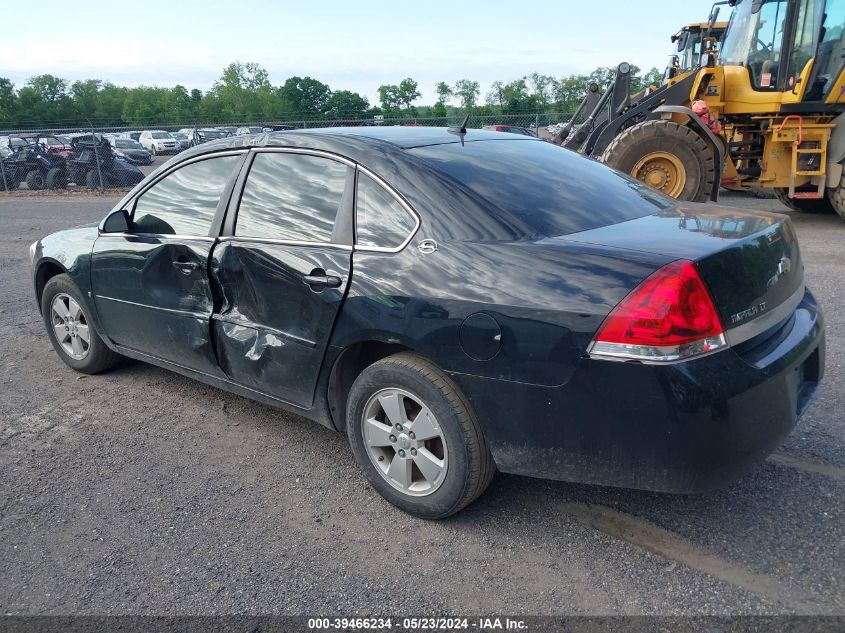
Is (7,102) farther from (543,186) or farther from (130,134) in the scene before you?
(543,186)

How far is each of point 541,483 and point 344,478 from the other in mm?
959

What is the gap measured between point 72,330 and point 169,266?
147 cm

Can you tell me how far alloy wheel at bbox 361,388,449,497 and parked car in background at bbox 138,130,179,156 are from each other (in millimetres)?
28030

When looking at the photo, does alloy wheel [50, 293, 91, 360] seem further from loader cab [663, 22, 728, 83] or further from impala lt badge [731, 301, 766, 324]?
loader cab [663, 22, 728, 83]

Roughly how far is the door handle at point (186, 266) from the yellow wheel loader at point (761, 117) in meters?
7.67

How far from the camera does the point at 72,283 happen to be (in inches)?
178

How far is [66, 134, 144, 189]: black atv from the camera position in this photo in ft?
65.2

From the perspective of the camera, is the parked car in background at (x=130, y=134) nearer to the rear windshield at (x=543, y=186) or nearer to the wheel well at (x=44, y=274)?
the wheel well at (x=44, y=274)

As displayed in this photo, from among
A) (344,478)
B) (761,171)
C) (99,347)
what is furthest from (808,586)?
(761,171)

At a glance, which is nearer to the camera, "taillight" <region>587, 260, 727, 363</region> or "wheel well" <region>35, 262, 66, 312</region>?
"taillight" <region>587, 260, 727, 363</region>

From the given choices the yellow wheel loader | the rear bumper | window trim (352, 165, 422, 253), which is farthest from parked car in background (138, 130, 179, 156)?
the rear bumper

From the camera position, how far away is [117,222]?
13.2 feet

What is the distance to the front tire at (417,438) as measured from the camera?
2.69 m

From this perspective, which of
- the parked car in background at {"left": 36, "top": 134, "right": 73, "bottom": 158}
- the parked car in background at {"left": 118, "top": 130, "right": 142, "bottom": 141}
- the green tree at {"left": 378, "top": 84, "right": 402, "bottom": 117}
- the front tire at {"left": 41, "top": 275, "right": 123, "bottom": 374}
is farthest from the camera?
the green tree at {"left": 378, "top": 84, "right": 402, "bottom": 117}
